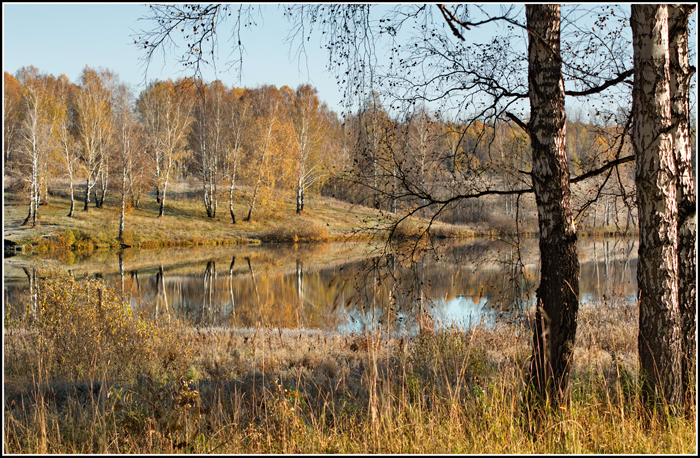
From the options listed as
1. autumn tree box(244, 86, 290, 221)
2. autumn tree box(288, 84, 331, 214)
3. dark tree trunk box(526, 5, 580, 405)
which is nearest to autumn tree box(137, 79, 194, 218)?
autumn tree box(244, 86, 290, 221)

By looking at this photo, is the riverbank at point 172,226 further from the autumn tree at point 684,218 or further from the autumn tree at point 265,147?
the autumn tree at point 684,218

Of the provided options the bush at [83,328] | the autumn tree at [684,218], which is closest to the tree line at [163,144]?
the bush at [83,328]

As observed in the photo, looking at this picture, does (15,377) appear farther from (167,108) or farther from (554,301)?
(167,108)

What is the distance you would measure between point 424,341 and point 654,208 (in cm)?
333

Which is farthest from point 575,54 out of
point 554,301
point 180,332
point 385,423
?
point 180,332

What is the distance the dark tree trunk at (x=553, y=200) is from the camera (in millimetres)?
3393

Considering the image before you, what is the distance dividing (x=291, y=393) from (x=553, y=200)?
2217 mm

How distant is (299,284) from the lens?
1550 centimetres

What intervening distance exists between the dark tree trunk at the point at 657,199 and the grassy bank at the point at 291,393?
1.07 ft

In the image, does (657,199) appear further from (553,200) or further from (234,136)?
(234,136)

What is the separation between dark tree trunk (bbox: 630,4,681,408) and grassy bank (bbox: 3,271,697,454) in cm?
33

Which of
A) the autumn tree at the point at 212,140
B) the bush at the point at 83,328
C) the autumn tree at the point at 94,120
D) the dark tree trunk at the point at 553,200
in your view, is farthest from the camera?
the autumn tree at the point at 212,140

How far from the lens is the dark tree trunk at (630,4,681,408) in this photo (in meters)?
3.28

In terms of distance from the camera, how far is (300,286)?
15203mm
